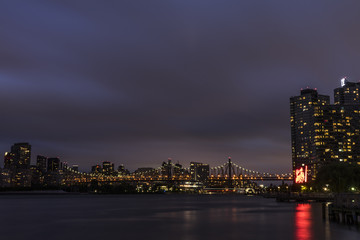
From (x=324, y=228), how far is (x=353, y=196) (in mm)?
5623

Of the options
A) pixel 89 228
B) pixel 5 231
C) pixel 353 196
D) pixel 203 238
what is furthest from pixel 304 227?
pixel 5 231

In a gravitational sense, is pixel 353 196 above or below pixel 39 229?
above

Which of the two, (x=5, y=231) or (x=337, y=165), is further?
(x=337, y=165)

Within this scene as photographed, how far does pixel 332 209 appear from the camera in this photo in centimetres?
5781

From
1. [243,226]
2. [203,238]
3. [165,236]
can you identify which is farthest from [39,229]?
[243,226]

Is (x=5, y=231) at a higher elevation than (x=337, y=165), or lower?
lower

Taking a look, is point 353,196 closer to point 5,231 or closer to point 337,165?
point 5,231

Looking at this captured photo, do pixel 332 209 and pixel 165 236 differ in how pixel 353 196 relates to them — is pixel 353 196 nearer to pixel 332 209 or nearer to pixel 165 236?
pixel 332 209

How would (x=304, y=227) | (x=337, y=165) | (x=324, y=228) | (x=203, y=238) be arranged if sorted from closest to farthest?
(x=203, y=238)
(x=324, y=228)
(x=304, y=227)
(x=337, y=165)

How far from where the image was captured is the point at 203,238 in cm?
4728

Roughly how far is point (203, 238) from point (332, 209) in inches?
847

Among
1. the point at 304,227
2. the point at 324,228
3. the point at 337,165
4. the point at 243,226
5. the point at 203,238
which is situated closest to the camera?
the point at 203,238

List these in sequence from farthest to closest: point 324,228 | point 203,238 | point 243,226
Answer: point 243,226 → point 324,228 → point 203,238

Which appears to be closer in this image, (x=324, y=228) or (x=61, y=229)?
(x=324, y=228)
